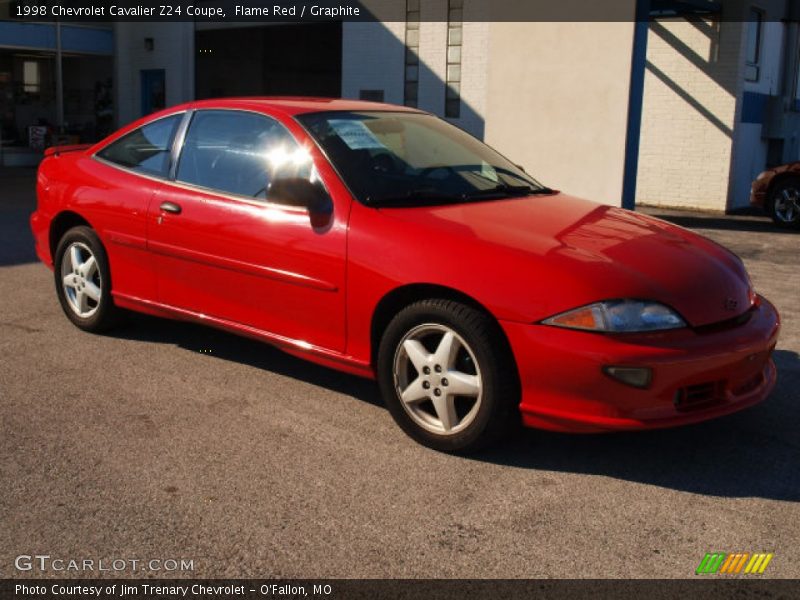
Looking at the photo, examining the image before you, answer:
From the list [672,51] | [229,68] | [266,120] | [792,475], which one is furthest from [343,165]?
[229,68]

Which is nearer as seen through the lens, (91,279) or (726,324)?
(726,324)

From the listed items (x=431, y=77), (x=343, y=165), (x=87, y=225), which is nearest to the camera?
(x=343, y=165)

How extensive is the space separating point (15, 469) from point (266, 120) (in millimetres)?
2236

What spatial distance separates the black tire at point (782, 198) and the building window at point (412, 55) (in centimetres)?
653

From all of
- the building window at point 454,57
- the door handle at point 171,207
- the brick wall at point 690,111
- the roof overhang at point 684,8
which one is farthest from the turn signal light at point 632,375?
the building window at point 454,57

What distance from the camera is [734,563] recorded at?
321cm

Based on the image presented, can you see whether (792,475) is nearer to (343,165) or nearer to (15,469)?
(343,165)

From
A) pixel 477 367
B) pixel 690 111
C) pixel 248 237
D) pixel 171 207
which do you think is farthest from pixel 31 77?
pixel 477 367

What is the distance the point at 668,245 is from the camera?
4.32 m

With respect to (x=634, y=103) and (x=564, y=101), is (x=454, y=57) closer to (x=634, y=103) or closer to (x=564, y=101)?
(x=564, y=101)

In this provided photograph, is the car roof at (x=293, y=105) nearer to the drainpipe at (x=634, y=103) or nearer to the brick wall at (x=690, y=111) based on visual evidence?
the drainpipe at (x=634, y=103)

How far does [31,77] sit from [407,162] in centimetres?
2099

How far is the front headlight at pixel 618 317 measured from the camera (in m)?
3.75

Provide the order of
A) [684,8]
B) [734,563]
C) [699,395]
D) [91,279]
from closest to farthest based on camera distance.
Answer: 1. [734,563]
2. [699,395]
3. [91,279]
4. [684,8]
